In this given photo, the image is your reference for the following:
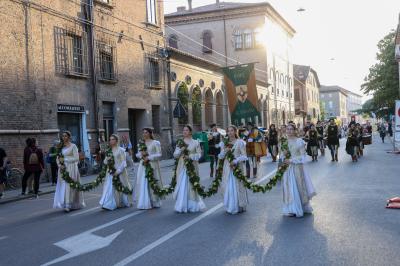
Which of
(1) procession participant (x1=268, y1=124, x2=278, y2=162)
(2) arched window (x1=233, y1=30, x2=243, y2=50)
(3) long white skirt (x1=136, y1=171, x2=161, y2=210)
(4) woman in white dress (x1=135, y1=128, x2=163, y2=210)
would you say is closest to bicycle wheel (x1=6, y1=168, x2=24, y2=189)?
(4) woman in white dress (x1=135, y1=128, x2=163, y2=210)

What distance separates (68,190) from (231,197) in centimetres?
380

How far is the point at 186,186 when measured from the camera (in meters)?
10.0

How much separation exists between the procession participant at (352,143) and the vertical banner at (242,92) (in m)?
5.98

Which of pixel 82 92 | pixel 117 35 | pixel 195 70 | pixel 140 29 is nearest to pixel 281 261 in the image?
pixel 82 92

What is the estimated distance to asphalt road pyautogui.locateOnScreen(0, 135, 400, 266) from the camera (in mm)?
6277

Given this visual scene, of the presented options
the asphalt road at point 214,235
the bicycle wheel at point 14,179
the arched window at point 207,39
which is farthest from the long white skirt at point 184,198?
the arched window at point 207,39

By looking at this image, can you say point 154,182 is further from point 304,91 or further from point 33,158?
point 304,91

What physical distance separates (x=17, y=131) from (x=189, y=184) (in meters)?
9.26

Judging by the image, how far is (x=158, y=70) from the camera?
92.8ft

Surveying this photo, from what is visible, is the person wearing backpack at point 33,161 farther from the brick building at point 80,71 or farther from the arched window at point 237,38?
the arched window at point 237,38

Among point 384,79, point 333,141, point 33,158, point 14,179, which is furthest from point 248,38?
point 33,158

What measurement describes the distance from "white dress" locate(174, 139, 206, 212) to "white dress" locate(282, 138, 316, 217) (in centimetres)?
180

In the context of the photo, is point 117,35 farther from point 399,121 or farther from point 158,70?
point 399,121

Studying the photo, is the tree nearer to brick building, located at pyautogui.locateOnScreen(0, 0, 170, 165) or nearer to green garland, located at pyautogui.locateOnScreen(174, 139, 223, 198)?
brick building, located at pyautogui.locateOnScreen(0, 0, 170, 165)
